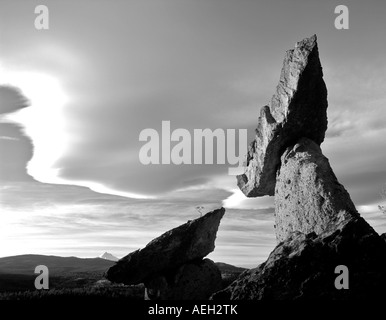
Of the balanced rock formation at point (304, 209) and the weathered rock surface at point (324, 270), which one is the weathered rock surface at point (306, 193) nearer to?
the balanced rock formation at point (304, 209)

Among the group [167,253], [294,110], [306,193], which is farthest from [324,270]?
[167,253]

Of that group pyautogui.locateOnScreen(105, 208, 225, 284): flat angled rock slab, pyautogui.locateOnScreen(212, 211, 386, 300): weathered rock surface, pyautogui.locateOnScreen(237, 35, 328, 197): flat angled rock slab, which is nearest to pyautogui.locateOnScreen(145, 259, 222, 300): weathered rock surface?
pyautogui.locateOnScreen(105, 208, 225, 284): flat angled rock slab

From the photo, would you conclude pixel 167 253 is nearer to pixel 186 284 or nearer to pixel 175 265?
pixel 175 265

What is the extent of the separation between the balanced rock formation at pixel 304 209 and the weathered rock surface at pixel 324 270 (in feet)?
0.08

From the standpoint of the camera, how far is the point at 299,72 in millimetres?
17484

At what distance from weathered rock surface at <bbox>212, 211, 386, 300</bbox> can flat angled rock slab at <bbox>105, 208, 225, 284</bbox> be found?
376 inches

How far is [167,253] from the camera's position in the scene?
66.6 ft

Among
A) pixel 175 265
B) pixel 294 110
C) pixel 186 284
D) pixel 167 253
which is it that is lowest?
pixel 186 284

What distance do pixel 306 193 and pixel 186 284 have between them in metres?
8.58

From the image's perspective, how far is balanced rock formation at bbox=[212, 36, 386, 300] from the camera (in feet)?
34.3

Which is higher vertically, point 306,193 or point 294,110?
point 294,110

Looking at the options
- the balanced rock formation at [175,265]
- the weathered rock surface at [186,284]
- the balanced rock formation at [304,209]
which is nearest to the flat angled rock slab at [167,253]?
the balanced rock formation at [175,265]
